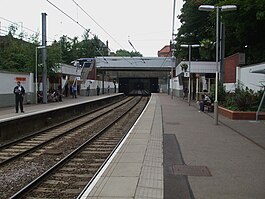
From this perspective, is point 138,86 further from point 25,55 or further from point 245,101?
point 245,101

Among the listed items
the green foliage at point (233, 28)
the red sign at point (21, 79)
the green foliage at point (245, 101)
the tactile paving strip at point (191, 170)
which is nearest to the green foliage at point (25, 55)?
the red sign at point (21, 79)

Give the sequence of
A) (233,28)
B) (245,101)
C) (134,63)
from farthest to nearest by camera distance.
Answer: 1. (134,63)
2. (233,28)
3. (245,101)

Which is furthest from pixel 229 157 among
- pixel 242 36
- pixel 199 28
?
pixel 199 28

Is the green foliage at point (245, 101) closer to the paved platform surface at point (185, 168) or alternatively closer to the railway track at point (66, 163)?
the paved platform surface at point (185, 168)

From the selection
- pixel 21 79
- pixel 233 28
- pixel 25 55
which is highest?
pixel 233 28

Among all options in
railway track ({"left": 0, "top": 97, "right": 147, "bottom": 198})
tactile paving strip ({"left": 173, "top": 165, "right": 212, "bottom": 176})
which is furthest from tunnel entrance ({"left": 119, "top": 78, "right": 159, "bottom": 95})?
tactile paving strip ({"left": 173, "top": 165, "right": 212, "bottom": 176})

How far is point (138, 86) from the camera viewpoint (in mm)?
101250

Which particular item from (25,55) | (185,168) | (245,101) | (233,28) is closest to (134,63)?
(25,55)

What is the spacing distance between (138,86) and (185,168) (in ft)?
303

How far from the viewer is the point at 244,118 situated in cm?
2133

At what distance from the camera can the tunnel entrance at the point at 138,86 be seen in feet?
324

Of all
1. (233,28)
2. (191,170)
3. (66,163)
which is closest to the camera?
(191,170)

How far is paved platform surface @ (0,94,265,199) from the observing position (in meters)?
6.91

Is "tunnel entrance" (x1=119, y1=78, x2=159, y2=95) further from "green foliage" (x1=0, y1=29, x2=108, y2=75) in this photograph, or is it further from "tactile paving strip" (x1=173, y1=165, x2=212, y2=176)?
"tactile paving strip" (x1=173, y1=165, x2=212, y2=176)
